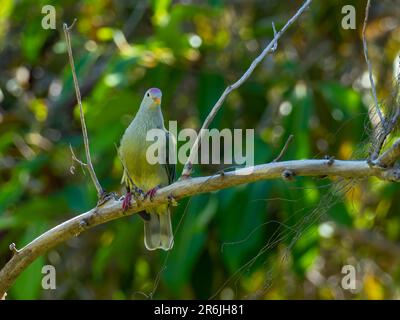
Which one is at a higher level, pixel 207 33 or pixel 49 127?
pixel 207 33

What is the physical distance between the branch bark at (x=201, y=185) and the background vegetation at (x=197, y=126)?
62.2 inches

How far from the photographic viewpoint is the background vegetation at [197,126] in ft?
18.3

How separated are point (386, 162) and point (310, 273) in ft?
13.9

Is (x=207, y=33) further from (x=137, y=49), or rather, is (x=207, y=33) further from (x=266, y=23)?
(x=137, y=49)

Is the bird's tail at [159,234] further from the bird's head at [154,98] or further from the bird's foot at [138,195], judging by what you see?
the bird's foot at [138,195]

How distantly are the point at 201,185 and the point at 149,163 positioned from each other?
157 centimetres

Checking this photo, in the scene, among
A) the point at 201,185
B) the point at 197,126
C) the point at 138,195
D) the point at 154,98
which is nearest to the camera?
the point at 201,185

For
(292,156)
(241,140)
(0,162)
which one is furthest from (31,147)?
(292,156)

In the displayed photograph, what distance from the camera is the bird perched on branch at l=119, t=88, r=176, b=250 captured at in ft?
15.9

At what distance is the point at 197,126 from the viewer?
6.52 m

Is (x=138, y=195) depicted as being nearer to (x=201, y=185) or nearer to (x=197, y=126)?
(x=201, y=185)

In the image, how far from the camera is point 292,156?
550cm

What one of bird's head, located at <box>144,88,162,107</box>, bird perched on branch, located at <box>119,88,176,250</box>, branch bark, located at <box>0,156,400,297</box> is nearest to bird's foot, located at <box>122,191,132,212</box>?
branch bark, located at <box>0,156,400,297</box>

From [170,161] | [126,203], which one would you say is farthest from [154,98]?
[126,203]
